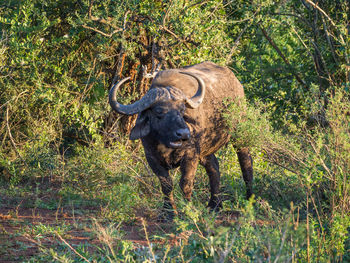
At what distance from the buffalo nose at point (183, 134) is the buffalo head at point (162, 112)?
5cm

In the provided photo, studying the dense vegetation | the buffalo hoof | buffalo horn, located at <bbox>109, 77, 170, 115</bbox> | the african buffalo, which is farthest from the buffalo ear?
the buffalo hoof

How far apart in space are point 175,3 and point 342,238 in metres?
4.57

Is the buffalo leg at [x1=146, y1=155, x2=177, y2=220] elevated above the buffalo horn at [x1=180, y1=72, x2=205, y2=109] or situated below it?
below

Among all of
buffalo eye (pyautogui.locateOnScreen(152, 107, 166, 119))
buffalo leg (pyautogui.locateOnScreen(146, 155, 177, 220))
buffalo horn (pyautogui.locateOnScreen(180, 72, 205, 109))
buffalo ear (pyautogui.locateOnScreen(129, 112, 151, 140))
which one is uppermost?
buffalo horn (pyautogui.locateOnScreen(180, 72, 205, 109))

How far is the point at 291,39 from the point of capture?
12406 millimetres

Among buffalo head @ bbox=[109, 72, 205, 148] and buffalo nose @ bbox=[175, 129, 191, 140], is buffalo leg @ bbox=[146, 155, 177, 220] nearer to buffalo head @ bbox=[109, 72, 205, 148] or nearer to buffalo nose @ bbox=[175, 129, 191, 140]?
buffalo head @ bbox=[109, 72, 205, 148]

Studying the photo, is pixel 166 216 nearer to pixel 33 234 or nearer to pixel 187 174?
pixel 187 174

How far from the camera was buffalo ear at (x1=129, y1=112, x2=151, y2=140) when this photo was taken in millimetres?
5738

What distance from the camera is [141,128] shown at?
18.9 feet

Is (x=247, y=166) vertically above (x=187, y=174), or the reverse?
(x=187, y=174)

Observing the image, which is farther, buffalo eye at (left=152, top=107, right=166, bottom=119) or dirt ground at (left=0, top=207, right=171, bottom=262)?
buffalo eye at (left=152, top=107, right=166, bottom=119)

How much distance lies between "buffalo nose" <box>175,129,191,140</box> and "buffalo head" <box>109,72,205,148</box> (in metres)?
0.05

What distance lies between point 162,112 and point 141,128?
1.07 feet

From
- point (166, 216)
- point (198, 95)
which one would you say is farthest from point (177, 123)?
point (166, 216)
